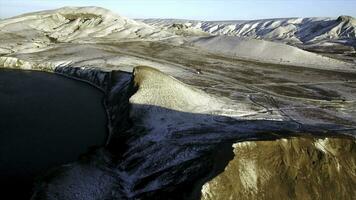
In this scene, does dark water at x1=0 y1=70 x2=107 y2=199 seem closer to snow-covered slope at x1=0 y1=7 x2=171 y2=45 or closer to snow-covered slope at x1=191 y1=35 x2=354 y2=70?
snow-covered slope at x1=191 y1=35 x2=354 y2=70

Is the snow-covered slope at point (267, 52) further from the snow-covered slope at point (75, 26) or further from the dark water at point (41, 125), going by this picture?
the dark water at point (41, 125)

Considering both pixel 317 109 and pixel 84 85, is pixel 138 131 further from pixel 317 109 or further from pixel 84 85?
pixel 84 85

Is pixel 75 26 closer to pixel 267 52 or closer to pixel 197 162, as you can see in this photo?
pixel 267 52

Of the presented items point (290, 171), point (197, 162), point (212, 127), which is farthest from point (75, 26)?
point (290, 171)

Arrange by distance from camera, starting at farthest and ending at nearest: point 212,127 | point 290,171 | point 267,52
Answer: point 267,52 → point 212,127 → point 290,171

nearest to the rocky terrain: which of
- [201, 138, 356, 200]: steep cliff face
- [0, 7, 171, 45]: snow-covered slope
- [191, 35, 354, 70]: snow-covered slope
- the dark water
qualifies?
[201, 138, 356, 200]: steep cliff face

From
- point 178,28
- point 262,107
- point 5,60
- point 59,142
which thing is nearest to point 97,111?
point 59,142
